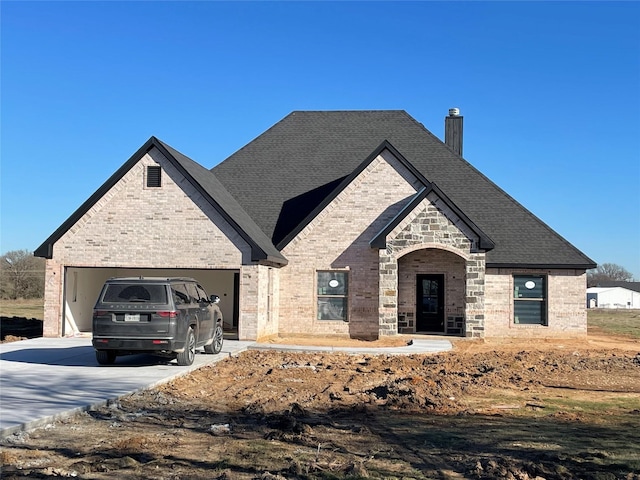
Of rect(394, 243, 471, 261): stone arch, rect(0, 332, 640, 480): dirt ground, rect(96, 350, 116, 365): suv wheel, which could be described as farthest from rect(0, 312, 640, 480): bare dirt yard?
rect(394, 243, 471, 261): stone arch

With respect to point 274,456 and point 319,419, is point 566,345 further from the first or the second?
point 274,456

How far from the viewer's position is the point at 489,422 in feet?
31.6

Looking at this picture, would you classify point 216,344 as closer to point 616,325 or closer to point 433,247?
point 433,247

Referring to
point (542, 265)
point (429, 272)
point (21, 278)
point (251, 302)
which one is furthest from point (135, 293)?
point (21, 278)

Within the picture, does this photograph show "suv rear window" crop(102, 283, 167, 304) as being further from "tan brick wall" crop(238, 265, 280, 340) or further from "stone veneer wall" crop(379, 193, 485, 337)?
"stone veneer wall" crop(379, 193, 485, 337)

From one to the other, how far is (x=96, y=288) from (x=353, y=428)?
17882 millimetres

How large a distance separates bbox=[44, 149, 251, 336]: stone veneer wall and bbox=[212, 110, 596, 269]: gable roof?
403cm

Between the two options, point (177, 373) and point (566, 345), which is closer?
point (177, 373)

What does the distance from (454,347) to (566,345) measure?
459 centimetres

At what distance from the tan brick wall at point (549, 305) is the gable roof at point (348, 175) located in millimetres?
578

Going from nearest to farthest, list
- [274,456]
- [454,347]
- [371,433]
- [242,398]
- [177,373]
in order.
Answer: [274,456] → [371,433] → [242,398] → [177,373] → [454,347]

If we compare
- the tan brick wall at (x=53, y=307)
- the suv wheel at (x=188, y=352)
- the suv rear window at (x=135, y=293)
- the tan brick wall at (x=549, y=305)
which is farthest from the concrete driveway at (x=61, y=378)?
the tan brick wall at (x=549, y=305)

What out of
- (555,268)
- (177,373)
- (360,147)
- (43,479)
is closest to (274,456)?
(43,479)

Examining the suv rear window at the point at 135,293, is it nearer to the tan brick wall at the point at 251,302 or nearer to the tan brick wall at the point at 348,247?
the tan brick wall at the point at 251,302
